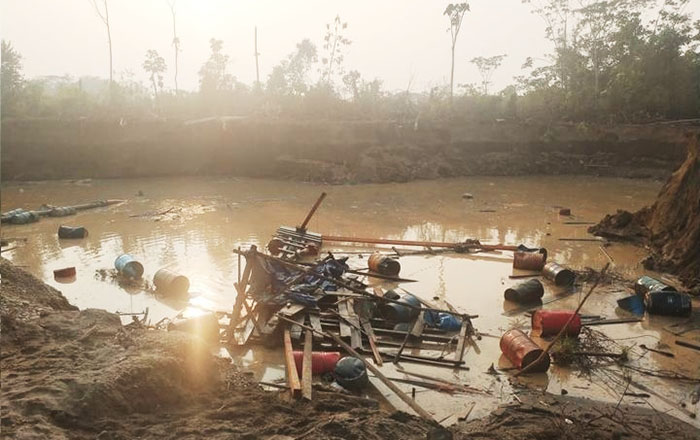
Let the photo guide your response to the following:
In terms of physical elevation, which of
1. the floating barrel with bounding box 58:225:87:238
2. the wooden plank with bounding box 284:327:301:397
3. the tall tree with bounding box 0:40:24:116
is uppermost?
the tall tree with bounding box 0:40:24:116

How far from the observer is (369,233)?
13430 mm

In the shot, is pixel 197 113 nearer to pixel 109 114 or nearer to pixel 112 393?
pixel 109 114

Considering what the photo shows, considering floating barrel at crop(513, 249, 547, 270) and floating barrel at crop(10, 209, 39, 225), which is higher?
floating barrel at crop(10, 209, 39, 225)

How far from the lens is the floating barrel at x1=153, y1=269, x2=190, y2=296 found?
8.49 meters

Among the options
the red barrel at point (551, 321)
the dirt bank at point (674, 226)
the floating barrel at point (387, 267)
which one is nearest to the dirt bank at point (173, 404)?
the red barrel at point (551, 321)

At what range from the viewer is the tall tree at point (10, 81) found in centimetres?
2510

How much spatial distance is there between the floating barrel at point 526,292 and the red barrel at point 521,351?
2007 mm

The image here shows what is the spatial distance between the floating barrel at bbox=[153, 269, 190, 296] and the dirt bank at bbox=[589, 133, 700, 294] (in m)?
8.90

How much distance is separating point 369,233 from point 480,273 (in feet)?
13.1

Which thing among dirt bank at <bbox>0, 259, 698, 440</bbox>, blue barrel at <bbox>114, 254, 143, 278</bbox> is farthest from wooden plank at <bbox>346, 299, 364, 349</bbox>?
blue barrel at <bbox>114, 254, 143, 278</bbox>

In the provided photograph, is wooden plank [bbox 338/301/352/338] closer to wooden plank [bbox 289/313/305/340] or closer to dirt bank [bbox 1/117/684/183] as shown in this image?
wooden plank [bbox 289/313/305/340]

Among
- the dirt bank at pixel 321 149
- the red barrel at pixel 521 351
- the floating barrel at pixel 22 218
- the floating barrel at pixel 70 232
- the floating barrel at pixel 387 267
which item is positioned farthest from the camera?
the dirt bank at pixel 321 149

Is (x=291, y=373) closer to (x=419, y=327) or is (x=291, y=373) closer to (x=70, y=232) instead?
(x=419, y=327)

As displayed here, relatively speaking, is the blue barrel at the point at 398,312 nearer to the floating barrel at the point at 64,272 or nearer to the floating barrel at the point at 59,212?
the floating barrel at the point at 64,272
